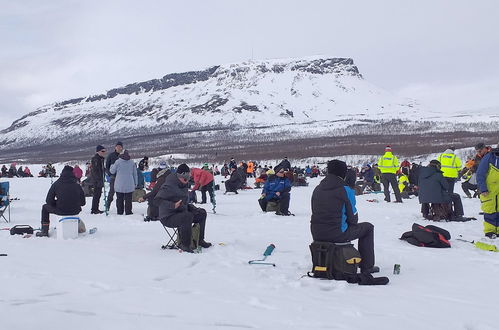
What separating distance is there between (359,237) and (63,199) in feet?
17.1

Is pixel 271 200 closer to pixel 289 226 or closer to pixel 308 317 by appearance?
pixel 289 226

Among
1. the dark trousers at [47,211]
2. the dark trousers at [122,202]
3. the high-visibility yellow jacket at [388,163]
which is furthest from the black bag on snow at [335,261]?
the high-visibility yellow jacket at [388,163]

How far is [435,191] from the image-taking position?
9984 millimetres

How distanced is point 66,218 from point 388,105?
17462cm

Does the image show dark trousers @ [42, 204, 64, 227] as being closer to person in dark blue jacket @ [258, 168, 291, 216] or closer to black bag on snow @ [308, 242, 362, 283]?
black bag on snow @ [308, 242, 362, 283]

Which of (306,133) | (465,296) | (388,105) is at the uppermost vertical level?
(388,105)

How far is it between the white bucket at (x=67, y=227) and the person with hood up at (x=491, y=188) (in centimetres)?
697

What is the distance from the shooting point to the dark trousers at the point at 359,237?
18.0ft

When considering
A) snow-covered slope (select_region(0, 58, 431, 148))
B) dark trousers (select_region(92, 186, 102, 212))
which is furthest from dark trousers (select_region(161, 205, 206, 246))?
snow-covered slope (select_region(0, 58, 431, 148))

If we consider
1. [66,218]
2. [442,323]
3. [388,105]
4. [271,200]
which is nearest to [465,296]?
[442,323]

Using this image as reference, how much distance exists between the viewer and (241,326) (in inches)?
152

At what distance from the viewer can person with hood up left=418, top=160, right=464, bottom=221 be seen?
997 cm

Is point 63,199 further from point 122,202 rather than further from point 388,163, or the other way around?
point 388,163

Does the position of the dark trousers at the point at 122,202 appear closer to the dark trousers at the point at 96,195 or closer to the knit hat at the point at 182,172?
the dark trousers at the point at 96,195
